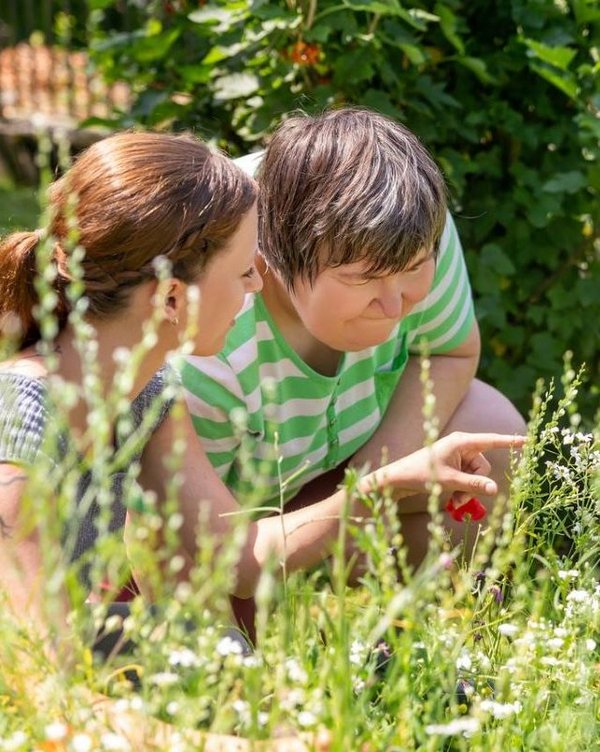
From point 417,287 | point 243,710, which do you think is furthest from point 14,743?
point 417,287

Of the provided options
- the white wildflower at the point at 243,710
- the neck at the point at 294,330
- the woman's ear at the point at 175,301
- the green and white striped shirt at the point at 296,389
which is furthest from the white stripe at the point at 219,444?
the white wildflower at the point at 243,710

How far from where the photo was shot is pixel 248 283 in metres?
2.02

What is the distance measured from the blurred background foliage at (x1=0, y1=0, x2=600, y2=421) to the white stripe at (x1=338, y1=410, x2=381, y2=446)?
76 centimetres

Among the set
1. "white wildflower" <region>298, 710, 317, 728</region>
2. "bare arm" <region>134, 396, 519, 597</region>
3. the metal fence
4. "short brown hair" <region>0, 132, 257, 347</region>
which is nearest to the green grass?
"white wildflower" <region>298, 710, 317, 728</region>

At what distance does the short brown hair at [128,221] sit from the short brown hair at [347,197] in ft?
0.62

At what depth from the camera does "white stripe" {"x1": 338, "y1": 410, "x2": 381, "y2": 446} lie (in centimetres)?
258

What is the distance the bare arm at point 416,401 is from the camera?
2621 mm

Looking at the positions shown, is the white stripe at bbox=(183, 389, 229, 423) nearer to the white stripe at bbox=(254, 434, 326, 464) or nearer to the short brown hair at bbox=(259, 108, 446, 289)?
the white stripe at bbox=(254, 434, 326, 464)

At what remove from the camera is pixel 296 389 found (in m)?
2.46

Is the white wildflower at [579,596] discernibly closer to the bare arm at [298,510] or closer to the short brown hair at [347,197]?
the bare arm at [298,510]

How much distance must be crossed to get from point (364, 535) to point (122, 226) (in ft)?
2.43

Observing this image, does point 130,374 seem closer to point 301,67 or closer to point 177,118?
point 301,67

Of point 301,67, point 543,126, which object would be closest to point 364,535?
point 301,67

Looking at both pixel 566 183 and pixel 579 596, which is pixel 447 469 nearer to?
pixel 579 596
